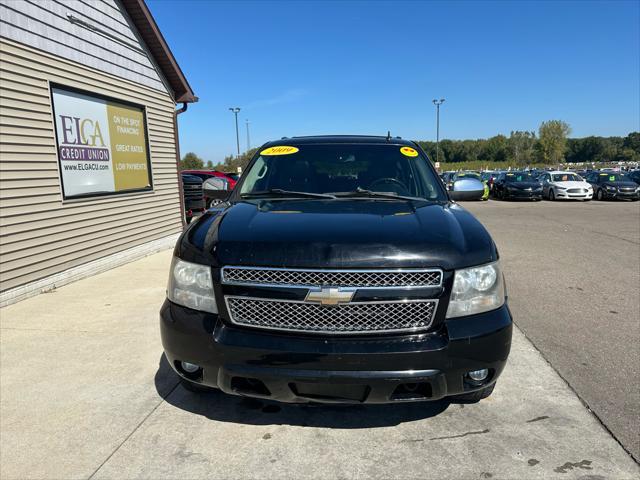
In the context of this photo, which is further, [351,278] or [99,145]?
[99,145]

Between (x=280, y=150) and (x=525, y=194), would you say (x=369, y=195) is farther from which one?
(x=525, y=194)

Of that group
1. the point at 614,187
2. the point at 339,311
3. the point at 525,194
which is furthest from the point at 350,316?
the point at 614,187

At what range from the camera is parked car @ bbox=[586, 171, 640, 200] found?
22656mm

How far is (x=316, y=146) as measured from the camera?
151 inches

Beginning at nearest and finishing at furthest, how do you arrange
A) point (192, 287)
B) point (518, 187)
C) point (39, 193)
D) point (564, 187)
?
point (192, 287), point (39, 193), point (564, 187), point (518, 187)

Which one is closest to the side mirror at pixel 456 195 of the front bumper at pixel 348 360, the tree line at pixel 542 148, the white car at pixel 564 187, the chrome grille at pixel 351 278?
the front bumper at pixel 348 360

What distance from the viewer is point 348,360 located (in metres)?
2.16

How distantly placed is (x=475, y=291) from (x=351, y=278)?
66 centimetres

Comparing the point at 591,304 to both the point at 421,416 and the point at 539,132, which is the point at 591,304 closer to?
the point at 421,416

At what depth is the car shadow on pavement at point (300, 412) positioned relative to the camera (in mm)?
2703

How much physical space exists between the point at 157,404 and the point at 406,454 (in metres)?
1.63

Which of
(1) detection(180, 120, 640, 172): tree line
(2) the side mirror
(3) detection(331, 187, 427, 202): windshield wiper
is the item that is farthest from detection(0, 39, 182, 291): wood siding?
(1) detection(180, 120, 640, 172): tree line

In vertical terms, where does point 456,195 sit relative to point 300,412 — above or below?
above

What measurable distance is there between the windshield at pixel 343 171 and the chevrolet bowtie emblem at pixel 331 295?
4.33 ft
